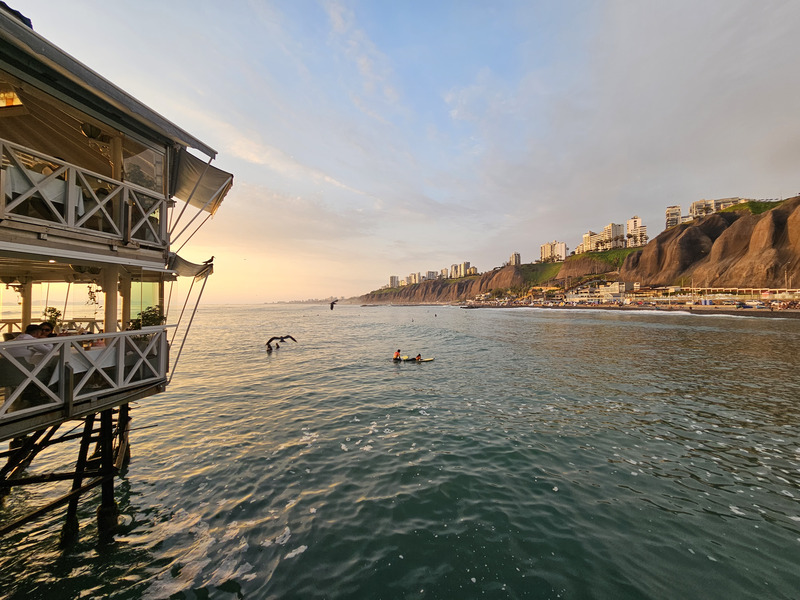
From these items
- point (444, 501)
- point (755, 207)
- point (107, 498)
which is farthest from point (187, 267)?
point (755, 207)

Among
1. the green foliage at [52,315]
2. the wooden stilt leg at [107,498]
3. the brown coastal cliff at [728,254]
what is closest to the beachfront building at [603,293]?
the brown coastal cliff at [728,254]

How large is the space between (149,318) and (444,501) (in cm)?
1081

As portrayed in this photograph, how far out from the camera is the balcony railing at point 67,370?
6.25 meters

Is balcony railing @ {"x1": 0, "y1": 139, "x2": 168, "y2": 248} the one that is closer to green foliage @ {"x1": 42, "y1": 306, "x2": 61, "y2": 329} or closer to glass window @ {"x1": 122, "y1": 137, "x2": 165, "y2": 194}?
glass window @ {"x1": 122, "y1": 137, "x2": 165, "y2": 194}

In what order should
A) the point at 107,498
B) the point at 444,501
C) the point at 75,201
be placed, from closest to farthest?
the point at 75,201 → the point at 107,498 → the point at 444,501

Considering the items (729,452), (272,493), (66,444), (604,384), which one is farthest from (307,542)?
(604,384)

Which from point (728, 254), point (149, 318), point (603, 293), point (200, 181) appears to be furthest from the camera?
point (603, 293)

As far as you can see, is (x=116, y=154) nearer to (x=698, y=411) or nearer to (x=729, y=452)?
(x=729, y=452)

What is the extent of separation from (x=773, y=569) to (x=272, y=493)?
12.7m

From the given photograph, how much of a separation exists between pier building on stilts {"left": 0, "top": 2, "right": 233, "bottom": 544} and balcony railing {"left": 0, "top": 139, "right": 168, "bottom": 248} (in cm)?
3

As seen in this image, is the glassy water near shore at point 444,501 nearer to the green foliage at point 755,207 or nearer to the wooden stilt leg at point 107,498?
the wooden stilt leg at point 107,498

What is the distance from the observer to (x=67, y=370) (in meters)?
6.83

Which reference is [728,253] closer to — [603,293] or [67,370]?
[603,293]

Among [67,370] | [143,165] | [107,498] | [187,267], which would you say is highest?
[143,165]
